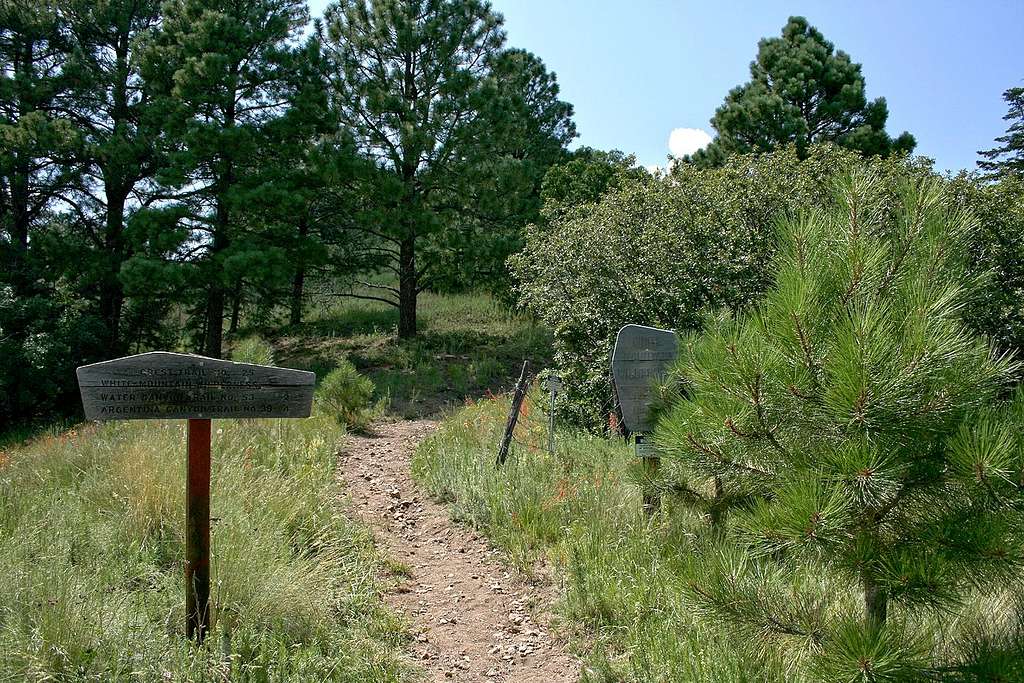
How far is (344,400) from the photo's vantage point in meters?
10.9

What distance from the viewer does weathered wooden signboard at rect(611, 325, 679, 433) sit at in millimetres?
5727

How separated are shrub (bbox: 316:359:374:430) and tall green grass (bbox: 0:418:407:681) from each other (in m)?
4.00

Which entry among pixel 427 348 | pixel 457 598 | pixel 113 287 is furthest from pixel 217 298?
pixel 457 598

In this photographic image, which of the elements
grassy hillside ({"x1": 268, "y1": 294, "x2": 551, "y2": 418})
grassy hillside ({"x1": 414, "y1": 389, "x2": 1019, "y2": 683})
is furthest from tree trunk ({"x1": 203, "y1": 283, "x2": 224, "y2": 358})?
grassy hillside ({"x1": 414, "y1": 389, "x2": 1019, "y2": 683})

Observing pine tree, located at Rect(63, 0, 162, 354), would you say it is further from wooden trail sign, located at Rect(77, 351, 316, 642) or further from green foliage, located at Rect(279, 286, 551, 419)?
wooden trail sign, located at Rect(77, 351, 316, 642)

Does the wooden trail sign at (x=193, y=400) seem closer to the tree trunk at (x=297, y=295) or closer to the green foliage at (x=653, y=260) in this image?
the green foliage at (x=653, y=260)

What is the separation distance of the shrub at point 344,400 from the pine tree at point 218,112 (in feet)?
19.7

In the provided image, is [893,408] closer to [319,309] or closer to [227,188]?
[227,188]

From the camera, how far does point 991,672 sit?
2.29 meters

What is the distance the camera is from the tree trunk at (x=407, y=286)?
730 inches

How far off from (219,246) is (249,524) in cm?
1413

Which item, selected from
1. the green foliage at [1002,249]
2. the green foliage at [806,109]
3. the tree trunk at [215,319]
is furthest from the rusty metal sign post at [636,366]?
the green foliage at [806,109]

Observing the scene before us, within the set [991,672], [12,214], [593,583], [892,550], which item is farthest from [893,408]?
[12,214]

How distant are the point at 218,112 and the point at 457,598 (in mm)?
15832
